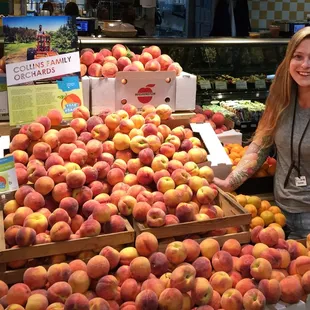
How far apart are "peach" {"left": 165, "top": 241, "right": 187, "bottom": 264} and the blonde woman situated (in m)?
0.88

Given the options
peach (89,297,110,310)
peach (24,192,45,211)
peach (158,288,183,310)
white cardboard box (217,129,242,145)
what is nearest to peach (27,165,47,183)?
peach (24,192,45,211)

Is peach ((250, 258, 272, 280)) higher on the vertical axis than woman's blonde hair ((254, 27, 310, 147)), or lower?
lower

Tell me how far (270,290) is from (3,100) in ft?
5.56

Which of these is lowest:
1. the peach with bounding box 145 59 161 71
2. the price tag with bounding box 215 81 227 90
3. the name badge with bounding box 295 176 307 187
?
the name badge with bounding box 295 176 307 187

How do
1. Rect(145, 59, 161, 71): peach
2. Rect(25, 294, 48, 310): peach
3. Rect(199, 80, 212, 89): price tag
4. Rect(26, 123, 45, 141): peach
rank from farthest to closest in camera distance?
1. Rect(199, 80, 212, 89): price tag
2. Rect(145, 59, 161, 71): peach
3. Rect(26, 123, 45, 141): peach
4. Rect(25, 294, 48, 310): peach

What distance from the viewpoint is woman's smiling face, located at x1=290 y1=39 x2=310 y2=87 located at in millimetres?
2500

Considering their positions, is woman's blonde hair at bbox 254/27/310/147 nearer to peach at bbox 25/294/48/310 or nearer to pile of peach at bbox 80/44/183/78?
pile of peach at bbox 80/44/183/78

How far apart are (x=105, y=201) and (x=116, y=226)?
182 millimetres

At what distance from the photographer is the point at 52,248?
1708 mm

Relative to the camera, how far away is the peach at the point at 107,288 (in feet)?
5.07

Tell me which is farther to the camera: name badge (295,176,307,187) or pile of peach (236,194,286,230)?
name badge (295,176,307,187)

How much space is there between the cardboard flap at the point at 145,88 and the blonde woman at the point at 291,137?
0.58 metres

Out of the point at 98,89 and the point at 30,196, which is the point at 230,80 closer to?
the point at 98,89

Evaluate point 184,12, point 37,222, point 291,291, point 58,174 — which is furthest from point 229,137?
point 184,12
